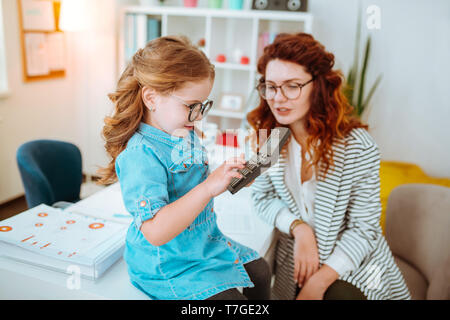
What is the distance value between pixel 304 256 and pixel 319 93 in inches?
22.7

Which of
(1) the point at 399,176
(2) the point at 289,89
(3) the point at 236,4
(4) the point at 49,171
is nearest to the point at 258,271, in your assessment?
(2) the point at 289,89

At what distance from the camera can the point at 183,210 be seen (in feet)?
2.28

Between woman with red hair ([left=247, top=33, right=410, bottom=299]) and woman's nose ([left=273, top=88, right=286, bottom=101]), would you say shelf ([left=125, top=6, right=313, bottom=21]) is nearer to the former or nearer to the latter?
woman with red hair ([left=247, top=33, right=410, bottom=299])

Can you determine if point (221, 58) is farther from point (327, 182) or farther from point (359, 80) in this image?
point (327, 182)

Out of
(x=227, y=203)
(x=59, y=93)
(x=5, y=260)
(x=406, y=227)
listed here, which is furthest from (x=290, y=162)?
(x=59, y=93)

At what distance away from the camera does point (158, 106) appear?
31.2 inches

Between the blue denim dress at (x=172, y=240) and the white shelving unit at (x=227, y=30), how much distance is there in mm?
1971

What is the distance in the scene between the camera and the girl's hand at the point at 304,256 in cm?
121

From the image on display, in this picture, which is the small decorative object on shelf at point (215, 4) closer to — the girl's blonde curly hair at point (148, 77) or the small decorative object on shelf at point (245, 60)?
the small decorative object on shelf at point (245, 60)

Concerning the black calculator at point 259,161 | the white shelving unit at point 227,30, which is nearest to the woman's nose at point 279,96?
the black calculator at point 259,161

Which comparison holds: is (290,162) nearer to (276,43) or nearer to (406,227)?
(276,43)

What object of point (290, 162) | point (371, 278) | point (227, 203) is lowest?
point (371, 278)

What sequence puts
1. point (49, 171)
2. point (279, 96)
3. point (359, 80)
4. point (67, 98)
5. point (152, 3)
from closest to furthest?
point (279, 96) < point (49, 171) < point (359, 80) < point (152, 3) < point (67, 98)
